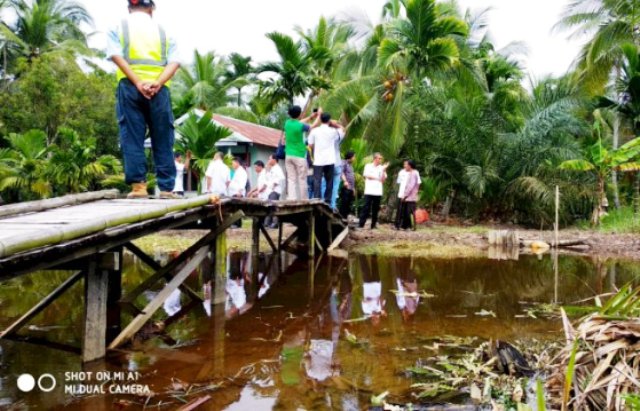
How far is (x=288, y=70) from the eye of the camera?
19.3 m

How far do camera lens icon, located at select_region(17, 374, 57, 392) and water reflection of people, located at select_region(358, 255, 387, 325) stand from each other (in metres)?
2.99

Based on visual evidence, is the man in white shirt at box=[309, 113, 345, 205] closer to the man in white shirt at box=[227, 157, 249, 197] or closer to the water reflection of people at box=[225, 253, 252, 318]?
the water reflection of people at box=[225, 253, 252, 318]

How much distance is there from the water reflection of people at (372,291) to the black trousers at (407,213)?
388cm

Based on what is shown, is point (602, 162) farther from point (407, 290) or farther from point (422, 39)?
point (407, 290)

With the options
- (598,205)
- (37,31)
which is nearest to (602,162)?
(598,205)

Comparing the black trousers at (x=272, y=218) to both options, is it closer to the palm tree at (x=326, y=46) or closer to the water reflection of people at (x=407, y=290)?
the water reflection of people at (x=407, y=290)

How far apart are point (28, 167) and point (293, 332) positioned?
14627 mm

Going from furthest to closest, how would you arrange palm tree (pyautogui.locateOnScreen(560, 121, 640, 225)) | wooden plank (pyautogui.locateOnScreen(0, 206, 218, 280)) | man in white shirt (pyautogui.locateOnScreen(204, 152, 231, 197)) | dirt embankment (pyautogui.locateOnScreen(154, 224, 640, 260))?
palm tree (pyautogui.locateOnScreen(560, 121, 640, 225)) → man in white shirt (pyautogui.locateOnScreen(204, 152, 231, 197)) → dirt embankment (pyautogui.locateOnScreen(154, 224, 640, 260)) → wooden plank (pyautogui.locateOnScreen(0, 206, 218, 280))

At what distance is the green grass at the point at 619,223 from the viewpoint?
13.9m

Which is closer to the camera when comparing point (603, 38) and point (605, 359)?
point (605, 359)

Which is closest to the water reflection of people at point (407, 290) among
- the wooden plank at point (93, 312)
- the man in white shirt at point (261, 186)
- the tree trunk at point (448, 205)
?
the wooden plank at point (93, 312)

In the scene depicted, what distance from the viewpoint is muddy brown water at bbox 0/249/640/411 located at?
12.2ft

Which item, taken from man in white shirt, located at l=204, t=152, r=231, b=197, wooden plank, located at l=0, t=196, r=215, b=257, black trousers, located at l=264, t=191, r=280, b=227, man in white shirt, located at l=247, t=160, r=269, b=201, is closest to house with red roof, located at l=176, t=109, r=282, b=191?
black trousers, located at l=264, t=191, r=280, b=227

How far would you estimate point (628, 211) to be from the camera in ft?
51.0
